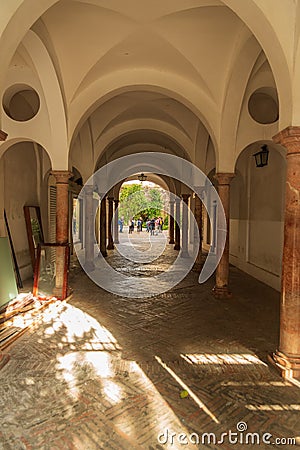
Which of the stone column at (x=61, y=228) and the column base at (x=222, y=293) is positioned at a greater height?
the stone column at (x=61, y=228)

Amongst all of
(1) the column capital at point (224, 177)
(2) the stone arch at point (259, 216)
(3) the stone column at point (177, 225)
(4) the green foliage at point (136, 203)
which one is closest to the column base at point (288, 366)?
(1) the column capital at point (224, 177)

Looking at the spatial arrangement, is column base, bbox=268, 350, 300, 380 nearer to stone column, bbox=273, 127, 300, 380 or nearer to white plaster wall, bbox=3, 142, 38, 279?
stone column, bbox=273, 127, 300, 380

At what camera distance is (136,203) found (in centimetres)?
4359

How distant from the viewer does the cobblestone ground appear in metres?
2.89

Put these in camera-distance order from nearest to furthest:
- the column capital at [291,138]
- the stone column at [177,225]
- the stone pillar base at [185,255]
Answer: the column capital at [291,138] < the stone pillar base at [185,255] < the stone column at [177,225]

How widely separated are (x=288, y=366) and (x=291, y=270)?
1.18 meters

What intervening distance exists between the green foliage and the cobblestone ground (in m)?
35.2

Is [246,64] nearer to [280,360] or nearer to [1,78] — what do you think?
[1,78]

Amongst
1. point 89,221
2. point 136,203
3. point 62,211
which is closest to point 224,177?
point 62,211

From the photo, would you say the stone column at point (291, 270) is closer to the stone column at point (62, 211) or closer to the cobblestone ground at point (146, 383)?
the cobblestone ground at point (146, 383)

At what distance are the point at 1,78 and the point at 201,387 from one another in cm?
424

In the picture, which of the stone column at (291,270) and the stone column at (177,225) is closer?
the stone column at (291,270)

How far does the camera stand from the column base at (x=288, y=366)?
3910 millimetres

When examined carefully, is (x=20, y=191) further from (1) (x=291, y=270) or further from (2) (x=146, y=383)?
(1) (x=291, y=270)
